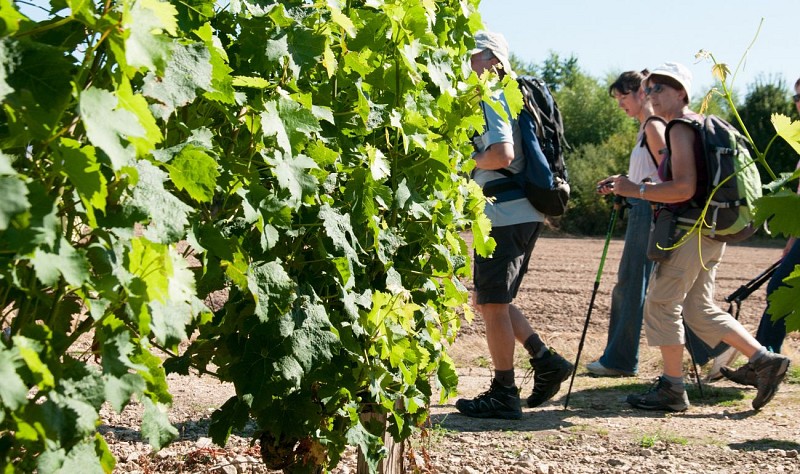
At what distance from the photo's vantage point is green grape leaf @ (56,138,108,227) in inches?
59.0

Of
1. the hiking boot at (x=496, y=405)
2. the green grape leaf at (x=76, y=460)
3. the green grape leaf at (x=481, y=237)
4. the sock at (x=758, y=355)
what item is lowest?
the hiking boot at (x=496, y=405)

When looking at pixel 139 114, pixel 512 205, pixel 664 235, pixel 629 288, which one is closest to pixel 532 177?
pixel 512 205

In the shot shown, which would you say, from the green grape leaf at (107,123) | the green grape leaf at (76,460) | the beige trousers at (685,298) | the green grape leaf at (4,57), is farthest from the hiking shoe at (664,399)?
the green grape leaf at (4,57)

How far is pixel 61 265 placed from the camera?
1471mm

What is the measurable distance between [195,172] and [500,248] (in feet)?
11.2

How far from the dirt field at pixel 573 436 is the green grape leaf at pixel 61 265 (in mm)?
2287

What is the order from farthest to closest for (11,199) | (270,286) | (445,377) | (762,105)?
(762,105) → (445,377) → (270,286) → (11,199)

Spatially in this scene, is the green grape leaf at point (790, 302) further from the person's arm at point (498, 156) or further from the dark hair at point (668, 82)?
the dark hair at point (668, 82)

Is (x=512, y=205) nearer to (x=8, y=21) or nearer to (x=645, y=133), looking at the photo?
(x=645, y=133)

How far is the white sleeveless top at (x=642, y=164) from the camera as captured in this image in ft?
21.1

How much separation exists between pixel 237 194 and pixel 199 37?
1.24 ft

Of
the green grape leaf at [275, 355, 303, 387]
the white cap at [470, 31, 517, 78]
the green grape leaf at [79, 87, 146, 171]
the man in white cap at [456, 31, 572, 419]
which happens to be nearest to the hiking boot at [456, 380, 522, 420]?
the man in white cap at [456, 31, 572, 419]

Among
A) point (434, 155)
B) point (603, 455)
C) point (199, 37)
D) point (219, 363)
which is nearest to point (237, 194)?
point (199, 37)

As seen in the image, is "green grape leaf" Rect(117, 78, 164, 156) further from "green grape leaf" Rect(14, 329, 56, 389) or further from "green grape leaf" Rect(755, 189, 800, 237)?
"green grape leaf" Rect(755, 189, 800, 237)
